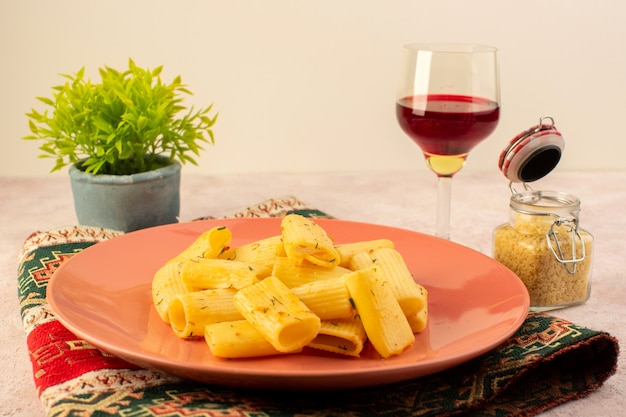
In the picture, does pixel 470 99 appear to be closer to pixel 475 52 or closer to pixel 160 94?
pixel 475 52

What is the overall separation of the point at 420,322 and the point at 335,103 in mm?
1467

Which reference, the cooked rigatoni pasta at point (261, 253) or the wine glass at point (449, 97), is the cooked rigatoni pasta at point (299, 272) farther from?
the wine glass at point (449, 97)

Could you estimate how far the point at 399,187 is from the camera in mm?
2104

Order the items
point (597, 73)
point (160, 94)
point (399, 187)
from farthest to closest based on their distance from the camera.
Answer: point (597, 73)
point (399, 187)
point (160, 94)

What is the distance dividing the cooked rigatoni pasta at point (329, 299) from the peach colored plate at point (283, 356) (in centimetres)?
5

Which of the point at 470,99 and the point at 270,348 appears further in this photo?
the point at 470,99

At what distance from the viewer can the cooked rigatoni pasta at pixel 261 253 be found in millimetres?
1057

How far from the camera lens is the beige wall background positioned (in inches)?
88.4

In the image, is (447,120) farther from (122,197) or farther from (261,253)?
(122,197)

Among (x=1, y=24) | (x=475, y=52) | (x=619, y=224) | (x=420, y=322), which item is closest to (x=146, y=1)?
(x=1, y=24)

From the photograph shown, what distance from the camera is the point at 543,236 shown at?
3.84 feet

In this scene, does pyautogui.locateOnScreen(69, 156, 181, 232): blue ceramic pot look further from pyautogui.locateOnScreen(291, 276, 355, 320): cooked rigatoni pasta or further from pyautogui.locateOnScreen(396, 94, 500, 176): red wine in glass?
pyautogui.locateOnScreen(291, 276, 355, 320): cooked rigatoni pasta

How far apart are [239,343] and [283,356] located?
6 centimetres

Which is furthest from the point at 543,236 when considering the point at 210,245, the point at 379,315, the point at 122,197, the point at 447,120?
the point at 122,197
